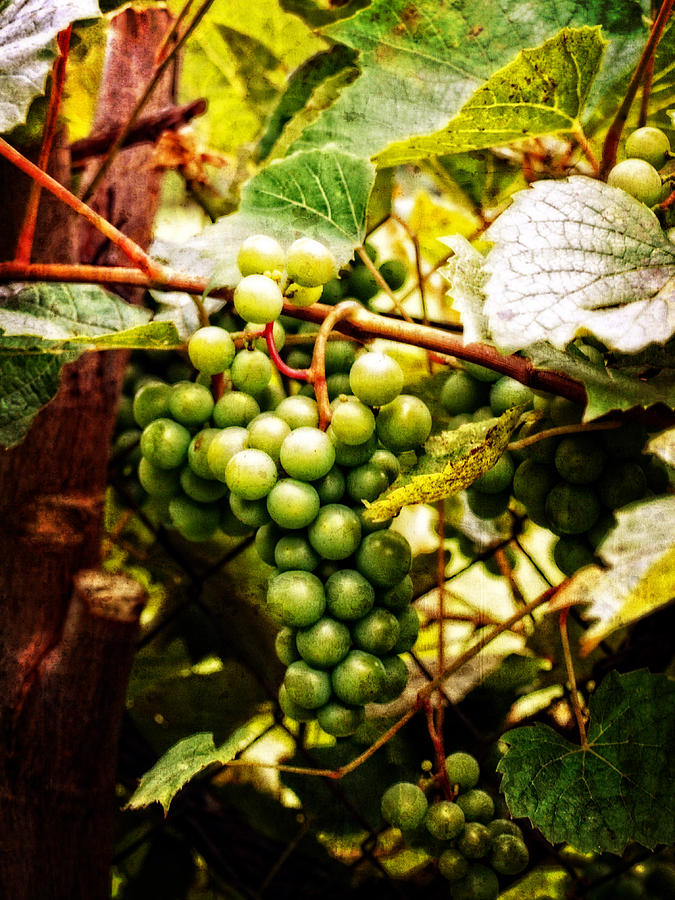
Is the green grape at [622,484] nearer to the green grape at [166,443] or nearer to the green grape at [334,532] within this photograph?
the green grape at [334,532]

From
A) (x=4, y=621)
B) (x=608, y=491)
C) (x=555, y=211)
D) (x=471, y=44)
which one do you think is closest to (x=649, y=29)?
(x=471, y=44)

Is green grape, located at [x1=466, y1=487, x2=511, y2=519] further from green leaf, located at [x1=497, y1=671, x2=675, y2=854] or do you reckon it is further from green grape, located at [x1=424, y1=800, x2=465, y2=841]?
green grape, located at [x1=424, y1=800, x2=465, y2=841]

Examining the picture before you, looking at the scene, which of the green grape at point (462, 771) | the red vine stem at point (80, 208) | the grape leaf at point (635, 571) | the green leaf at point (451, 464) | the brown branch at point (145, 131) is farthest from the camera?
the brown branch at point (145, 131)

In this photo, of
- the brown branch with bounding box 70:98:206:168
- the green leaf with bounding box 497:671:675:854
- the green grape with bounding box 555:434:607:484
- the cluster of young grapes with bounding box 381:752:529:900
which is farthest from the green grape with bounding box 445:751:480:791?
the brown branch with bounding box 70:98:206:168

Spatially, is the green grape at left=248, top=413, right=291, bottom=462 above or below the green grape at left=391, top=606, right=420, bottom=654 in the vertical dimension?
above

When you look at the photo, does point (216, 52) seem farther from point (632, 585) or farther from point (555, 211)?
point (632, 585)

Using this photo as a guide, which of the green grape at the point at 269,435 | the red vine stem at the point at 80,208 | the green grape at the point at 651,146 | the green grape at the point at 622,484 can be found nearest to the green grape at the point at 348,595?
the green grape at the point at 269,435

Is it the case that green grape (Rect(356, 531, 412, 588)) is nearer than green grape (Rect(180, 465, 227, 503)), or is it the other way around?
green grape (Rect(356, 531, 412, 588))
